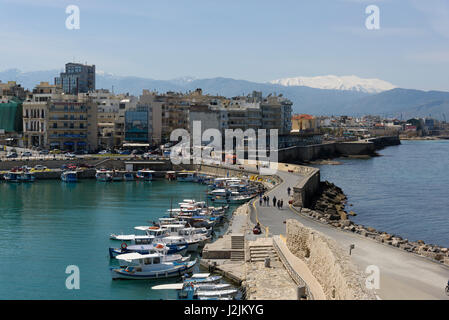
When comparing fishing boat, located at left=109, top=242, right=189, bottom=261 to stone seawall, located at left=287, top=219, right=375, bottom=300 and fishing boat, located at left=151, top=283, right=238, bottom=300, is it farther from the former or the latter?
stone seawall, located at left=287, top=219, right=375, bottom=300

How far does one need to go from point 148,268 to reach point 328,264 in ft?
41.1

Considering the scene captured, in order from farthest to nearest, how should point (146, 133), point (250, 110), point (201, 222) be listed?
point (250, 110) < point (146, 133) < point (201, 222)

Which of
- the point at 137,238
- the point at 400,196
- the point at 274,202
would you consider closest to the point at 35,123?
the point at 400,196

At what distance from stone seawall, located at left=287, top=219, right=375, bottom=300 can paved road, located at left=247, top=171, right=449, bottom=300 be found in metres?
1.91

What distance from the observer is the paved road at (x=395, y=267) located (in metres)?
21.0

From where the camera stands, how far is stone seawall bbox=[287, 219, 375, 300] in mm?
15609

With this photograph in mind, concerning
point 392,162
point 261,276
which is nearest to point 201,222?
point 261,276

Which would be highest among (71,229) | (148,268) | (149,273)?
(148,268)

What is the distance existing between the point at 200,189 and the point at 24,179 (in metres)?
22.2

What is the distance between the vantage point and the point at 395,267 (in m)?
24.8

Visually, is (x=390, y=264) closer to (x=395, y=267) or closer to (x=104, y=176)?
→ (x=395, y=267)

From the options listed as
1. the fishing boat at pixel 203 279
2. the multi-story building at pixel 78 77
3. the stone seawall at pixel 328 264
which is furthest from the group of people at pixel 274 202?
the multi-story building at pixel 78 77
